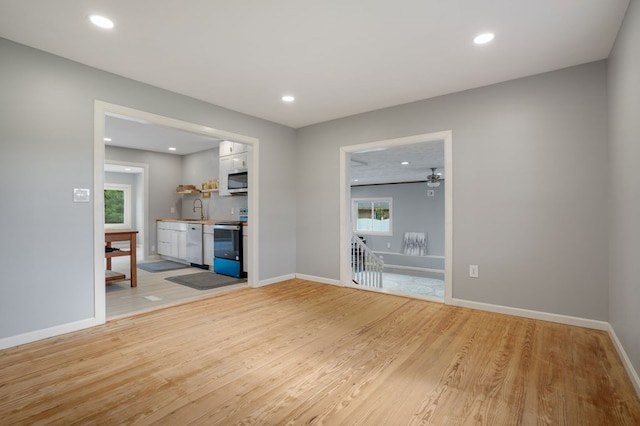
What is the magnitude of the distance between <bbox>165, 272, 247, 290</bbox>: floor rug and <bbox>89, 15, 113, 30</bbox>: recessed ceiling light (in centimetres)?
331

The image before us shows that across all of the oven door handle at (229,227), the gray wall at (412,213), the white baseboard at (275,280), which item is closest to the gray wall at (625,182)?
the white baseboard at (275,280)

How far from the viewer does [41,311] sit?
2.63 meters

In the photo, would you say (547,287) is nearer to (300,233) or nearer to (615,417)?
(615,417)

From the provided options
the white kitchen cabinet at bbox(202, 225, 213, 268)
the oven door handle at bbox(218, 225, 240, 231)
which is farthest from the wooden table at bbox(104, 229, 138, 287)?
the white kitchen cabinet at bbox(202, 225, 213, 268)

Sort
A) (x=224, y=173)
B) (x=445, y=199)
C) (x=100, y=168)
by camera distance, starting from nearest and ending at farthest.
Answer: (x=100, y=168) → (x=445, y=199) → (x=224, y=173)

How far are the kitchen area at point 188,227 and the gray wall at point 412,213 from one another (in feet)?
23.2

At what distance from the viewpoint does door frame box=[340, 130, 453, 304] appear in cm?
362

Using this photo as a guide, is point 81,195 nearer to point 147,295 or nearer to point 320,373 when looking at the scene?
point 147,295

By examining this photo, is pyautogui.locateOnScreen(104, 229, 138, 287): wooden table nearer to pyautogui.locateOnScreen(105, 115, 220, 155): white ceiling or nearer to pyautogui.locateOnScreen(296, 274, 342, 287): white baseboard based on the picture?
pyautogui.locateOnScreen(105, 115, 220, 155): white ceiling

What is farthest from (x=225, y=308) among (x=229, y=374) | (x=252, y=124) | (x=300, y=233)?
(x=252, y=124)

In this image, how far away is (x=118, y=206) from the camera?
8359 mm

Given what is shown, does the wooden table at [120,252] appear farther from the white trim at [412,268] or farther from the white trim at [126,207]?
the white trim at [412,268]

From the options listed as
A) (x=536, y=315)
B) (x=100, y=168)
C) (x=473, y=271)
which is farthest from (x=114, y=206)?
(x=536, y=315)

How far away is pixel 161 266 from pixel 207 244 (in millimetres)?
1206
